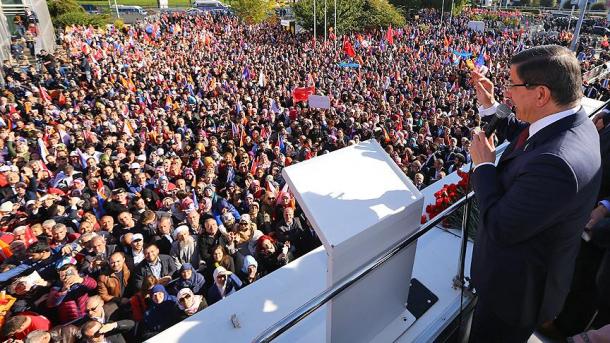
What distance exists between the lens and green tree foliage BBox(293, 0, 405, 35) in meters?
29.4

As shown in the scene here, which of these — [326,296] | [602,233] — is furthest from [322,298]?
[602,233]

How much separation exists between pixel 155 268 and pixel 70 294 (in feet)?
2.77

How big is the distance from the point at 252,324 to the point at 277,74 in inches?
581

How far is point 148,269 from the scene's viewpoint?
407cm

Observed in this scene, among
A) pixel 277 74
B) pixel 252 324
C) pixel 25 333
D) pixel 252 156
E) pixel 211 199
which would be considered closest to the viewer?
pixel 252 324

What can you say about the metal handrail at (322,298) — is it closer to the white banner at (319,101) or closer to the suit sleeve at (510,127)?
the suit sleeve at (510,127)

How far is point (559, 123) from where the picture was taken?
138cm

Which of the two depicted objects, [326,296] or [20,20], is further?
[20,20]

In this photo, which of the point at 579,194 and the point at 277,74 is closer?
the point at 579,194

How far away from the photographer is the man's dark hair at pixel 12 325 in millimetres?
3117

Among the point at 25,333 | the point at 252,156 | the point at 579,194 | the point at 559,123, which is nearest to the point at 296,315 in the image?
the point at 579,194

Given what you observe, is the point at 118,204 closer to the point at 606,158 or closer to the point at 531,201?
the point at 531,201

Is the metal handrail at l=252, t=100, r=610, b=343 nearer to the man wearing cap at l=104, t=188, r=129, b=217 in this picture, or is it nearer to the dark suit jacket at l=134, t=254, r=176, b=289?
the dark suit jacket at l=134, t=254, r=176, b=289

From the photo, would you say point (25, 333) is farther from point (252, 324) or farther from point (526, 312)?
point (526, 312)
